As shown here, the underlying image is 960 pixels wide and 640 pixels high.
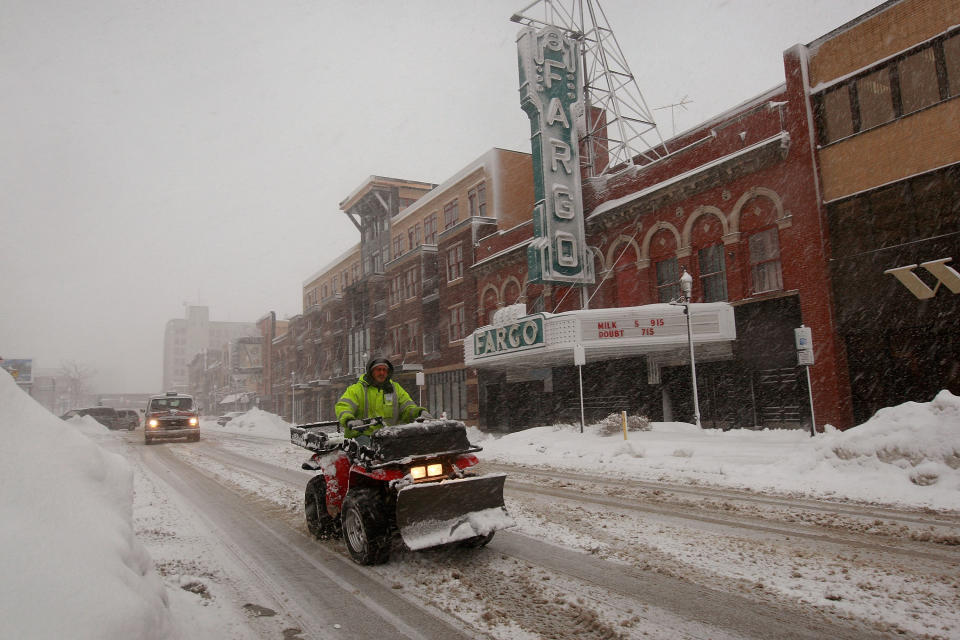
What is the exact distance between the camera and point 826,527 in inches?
273

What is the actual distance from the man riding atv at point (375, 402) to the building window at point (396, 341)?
3457 cm

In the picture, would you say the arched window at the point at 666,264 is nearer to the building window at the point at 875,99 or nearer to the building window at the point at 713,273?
the building window at the point at 713,273

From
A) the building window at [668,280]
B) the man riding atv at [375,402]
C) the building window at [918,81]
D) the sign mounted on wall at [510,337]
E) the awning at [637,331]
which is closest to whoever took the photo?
the man riding atv at [375,402]

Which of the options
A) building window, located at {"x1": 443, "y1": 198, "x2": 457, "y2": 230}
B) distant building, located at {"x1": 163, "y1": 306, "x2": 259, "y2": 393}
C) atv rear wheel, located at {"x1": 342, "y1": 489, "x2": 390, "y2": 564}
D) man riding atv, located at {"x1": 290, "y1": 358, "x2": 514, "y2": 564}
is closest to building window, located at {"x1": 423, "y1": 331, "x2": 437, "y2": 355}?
building window, located at {"x1": 443, "y1": 198, "x2": 457, "y2": 230}

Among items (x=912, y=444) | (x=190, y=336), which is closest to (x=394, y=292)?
(x=912, y=444)

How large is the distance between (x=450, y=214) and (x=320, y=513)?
103 feet

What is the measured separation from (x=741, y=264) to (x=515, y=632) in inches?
691

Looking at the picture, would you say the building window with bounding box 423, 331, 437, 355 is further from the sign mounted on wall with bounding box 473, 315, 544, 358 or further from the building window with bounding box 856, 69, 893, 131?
the building window with bounding box 856, 69, 893, 131

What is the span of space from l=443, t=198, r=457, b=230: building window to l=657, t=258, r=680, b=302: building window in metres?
16.8

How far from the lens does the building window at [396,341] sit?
41281 mm

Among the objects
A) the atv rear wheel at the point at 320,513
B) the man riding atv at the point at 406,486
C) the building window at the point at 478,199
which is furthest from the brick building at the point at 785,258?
the atv rear wheel at the point at 320,513

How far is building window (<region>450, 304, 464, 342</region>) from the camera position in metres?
33.9

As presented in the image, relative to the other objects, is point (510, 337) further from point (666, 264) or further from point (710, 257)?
point (710, 257)

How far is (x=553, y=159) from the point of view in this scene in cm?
2347
